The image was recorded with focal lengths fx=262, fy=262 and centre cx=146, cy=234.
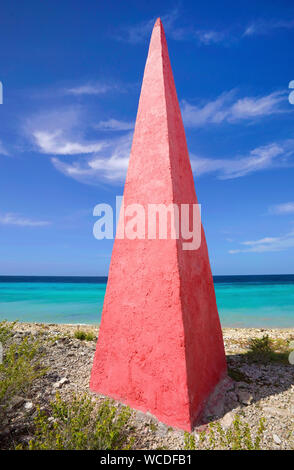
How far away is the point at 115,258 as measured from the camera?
3627mm

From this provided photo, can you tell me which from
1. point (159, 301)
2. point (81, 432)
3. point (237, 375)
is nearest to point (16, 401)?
point (81, 432)

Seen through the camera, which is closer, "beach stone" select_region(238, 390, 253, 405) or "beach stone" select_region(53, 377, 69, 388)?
"beach stone" select_region(238, 390, 253, 405)

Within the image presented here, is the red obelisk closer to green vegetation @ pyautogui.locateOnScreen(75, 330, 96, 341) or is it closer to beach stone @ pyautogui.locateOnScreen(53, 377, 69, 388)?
beach stone @ pyautogui.locateOnScreen(53, 377, 69, 388)

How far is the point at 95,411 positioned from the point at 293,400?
2.60m

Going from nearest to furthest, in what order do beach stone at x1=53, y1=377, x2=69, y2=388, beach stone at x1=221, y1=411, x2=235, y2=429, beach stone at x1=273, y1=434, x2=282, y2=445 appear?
beach stone at x1=273, y1=434, x2=282, y2=445 → beach stone at x1=221, y1=411, x2=235, y2=429 → beach stone at x1=53, y1=377, x2=69, y2=388

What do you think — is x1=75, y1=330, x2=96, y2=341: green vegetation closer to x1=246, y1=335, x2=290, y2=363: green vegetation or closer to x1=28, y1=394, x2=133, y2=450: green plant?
x1=28, y1=394, x2=133, y2=450: green plant

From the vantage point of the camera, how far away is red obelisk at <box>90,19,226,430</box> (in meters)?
2.92

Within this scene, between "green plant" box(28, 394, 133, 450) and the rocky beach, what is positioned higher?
"green plant" box(28, 394, 133, 450)

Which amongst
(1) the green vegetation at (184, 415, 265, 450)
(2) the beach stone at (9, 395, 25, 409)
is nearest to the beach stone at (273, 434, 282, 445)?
(1) the green vegetation at (184, 415, 265, 450)

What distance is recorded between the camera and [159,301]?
3.09 metres

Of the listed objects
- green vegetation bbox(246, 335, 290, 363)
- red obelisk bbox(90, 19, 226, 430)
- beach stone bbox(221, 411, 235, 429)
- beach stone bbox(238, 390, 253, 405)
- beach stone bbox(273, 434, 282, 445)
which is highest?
red obelisk bbox(90, 19, 226, 430)

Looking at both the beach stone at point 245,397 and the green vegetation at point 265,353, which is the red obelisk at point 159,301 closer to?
the beach stone at point 245,397

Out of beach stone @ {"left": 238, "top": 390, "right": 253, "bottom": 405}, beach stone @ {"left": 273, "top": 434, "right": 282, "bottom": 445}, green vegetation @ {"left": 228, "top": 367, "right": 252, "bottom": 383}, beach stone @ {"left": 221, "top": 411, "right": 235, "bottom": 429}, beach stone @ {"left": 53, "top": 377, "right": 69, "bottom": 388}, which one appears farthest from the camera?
green vegetation @ {"left": 228, "top": 367, "right": 252, "bottom": 383}
